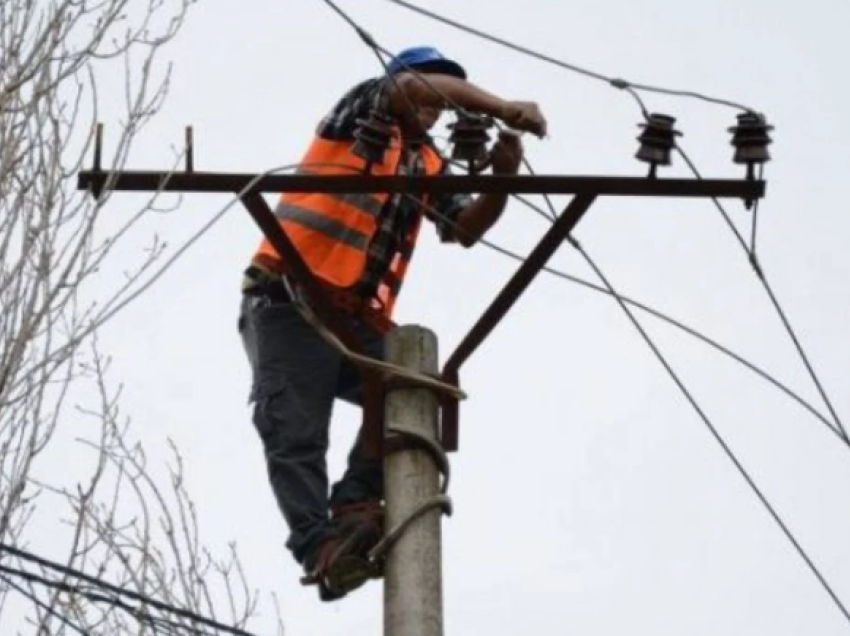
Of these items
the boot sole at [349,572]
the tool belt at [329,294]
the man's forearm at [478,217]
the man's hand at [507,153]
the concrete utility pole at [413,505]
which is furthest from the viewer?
the man's forearm at [478,217]

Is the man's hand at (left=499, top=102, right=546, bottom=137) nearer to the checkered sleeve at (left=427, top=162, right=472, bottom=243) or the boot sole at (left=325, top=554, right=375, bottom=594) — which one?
the checkered sleeve at (left=427, top=162, right=472, bottom=243)

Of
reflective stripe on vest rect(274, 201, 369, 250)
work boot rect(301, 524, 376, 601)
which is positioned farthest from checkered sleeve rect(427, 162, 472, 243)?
work boot rect(301, 524, 376, 601)

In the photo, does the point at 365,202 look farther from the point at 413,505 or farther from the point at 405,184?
the point at 413,505

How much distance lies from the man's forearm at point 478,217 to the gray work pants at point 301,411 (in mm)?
425

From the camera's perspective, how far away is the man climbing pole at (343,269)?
587 centimetres

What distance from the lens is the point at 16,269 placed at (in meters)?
7.21

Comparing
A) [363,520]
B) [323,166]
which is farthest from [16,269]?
[363,520]

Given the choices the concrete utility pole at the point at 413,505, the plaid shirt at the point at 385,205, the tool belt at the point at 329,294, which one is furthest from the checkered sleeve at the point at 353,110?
the concrete utility pole at the point at 413,505

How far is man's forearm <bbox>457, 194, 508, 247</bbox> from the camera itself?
251 inches

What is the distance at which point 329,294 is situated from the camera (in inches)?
243

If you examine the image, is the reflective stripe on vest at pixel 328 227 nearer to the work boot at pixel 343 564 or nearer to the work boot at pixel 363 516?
the work boot at pixel 363 516

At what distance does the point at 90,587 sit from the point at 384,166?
148 cm

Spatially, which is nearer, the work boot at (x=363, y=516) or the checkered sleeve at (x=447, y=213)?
the work boot at (x=363, y=516)

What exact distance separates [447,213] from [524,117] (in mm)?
843
